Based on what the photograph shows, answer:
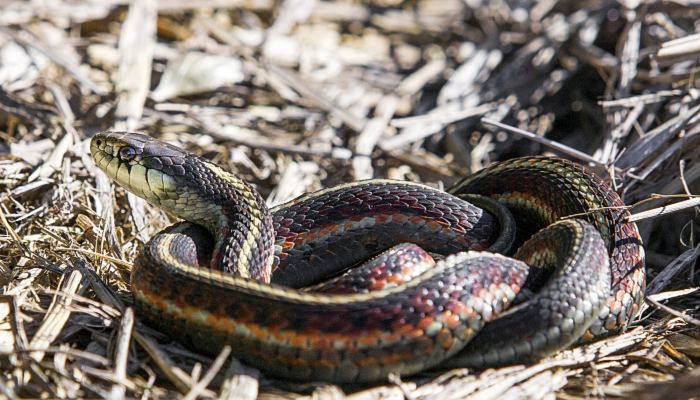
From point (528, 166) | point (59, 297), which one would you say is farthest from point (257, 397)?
point (528, 166)

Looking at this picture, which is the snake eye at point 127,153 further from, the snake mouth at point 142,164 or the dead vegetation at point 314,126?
the dead vegetation at point 314,126

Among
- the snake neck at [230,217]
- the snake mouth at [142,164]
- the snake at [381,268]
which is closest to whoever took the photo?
the snake at [381,268]

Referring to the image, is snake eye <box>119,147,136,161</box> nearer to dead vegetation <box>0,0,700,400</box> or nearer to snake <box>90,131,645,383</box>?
snake <box>90,131,645,383</box>

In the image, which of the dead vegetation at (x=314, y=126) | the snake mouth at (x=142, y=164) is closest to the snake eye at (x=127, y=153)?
the snake mouth at (x=142, y=164)

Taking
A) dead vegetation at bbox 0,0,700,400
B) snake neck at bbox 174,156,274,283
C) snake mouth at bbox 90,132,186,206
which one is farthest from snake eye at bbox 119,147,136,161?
dead vegetation at bbox 0,0,700,400

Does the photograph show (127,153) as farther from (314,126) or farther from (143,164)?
(314,126)

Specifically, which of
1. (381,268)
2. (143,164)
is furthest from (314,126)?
(381,268)

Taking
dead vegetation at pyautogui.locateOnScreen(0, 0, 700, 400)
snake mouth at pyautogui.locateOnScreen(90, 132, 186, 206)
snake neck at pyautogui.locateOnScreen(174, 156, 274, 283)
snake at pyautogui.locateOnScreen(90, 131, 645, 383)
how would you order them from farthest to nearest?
snake mouth at pyautogui.locateOnScreen(90, 132, 186, 206) → snake neck at pyautogui.locateOnScreen(174, 156, 274, 283) → dead vegetation at pyautogui.locateOnScreen(0, 0, 700, 400) → snake at pyautogui.locateOnScreen(90, 131, 645, 383)
